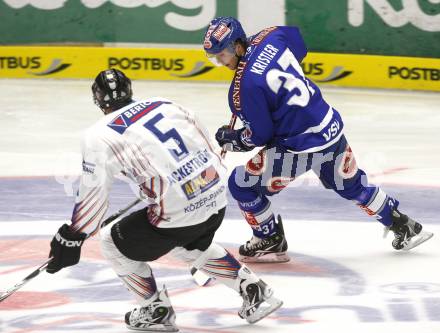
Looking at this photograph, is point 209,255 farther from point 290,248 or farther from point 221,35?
point 290,248

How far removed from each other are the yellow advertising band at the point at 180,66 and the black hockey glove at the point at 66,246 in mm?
7440

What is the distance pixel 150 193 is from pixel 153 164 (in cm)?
16

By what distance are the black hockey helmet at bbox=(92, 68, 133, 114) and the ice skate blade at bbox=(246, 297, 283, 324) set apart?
1.15 m

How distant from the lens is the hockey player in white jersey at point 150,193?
4.79 m

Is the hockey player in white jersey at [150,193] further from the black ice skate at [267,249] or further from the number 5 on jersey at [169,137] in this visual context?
the black ice skate at [267,249]

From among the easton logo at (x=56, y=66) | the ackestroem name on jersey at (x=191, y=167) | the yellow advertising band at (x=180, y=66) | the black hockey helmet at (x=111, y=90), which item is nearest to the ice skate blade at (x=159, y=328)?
the ackestroem name on jersey at (x=191, y=167)

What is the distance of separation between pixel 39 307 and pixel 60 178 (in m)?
3.02

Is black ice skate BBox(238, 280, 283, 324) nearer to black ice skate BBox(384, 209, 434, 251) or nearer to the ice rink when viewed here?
the ice rink

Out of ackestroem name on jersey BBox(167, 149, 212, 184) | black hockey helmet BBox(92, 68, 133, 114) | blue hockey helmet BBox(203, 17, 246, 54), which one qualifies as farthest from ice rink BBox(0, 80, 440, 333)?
blue hockey helmet BBox(203, 17, 246, 54)

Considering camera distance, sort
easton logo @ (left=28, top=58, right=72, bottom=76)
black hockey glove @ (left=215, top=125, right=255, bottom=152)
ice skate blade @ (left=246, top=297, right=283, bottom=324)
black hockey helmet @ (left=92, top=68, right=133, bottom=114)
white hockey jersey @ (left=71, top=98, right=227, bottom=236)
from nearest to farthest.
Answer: white hockey jersey @ (left=71, top=98, right=227, bottom=236) < black hockey helmet @ (left=92, top=68, right=133, bottom=114) < ice skate blade @ (left=246, top=297, right=283, bottom=324) < black hockey glove @ (left=215, top=125, right=255, bottom=152) < easton logo @ (left=28, top=58, right=72, bottom=76)

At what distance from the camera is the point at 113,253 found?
4988mm

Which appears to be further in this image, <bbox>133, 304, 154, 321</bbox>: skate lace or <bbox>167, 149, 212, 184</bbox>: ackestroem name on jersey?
<bbox>133, 304, 154, 321</bbox>: skate lace

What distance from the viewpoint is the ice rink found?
215 inches

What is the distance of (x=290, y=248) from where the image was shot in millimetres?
6730
